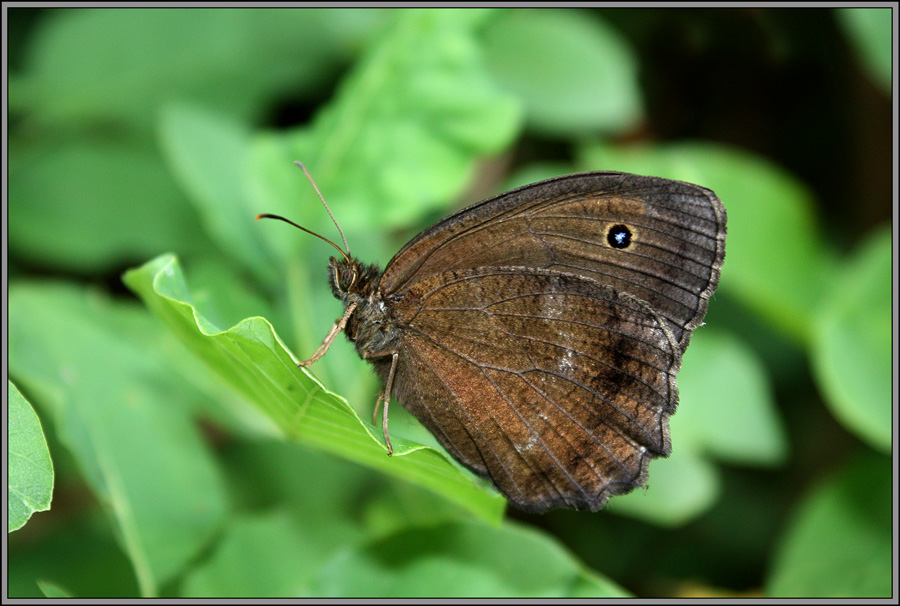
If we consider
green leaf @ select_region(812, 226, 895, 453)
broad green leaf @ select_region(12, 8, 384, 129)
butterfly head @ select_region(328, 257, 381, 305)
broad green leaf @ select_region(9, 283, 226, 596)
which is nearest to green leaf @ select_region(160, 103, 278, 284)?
broad green leaf @ select_region(12, 8, 384, 129)

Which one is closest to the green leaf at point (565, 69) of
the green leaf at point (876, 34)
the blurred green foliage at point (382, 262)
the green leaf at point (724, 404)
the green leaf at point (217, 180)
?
the blurred green foliage at point (382, 262)

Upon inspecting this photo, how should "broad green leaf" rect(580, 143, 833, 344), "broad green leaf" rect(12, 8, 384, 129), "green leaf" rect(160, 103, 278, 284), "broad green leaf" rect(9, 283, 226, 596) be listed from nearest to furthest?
"broad green leaf" rect(9, 283, 226, 596) → "green leaf" rect(160, 103, 278, 284) → "broad green leaf" rect(580, 143, 833, 344) → "broad green leaf" rect(12, 8, 384, 129)

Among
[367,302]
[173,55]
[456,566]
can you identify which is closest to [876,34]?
[367,302]

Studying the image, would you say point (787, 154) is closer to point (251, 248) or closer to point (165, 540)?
point (251, 248)

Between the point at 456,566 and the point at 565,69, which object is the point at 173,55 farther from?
the point at 456,566

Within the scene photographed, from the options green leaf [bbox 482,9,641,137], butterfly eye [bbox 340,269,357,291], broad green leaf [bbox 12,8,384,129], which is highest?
green leaf [bbox 482,9,641,137]

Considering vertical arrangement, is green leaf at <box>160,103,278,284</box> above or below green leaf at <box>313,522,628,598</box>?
above

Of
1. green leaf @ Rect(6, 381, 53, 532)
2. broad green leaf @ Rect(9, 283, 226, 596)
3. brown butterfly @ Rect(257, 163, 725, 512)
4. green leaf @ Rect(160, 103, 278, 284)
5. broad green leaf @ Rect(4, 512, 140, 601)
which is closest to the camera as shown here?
green leaf @ Rect(6, 381, 53, 532)

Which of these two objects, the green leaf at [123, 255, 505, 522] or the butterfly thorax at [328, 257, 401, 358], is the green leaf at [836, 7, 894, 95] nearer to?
the butterfly thorax at [328, 257, 401, 358]
